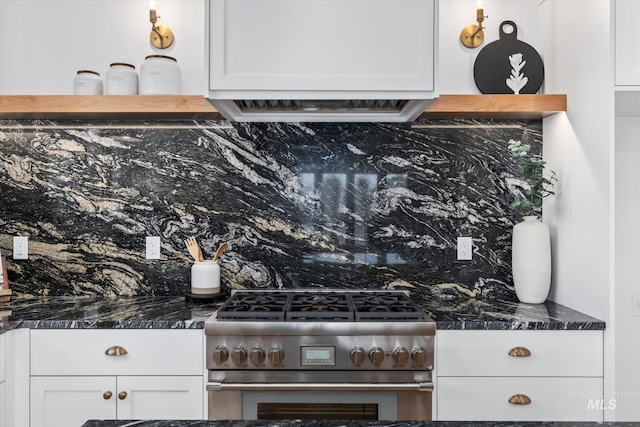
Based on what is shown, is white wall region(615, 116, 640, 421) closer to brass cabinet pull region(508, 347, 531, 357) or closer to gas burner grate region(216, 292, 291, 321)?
brass cabinet pull region(508, 347, 531, 357)

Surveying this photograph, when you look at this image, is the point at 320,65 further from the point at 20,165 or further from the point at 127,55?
the point at 20,165

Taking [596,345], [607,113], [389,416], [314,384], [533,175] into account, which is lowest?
[389,416]

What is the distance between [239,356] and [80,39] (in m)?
1.86

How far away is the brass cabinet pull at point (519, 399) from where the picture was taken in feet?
6.50

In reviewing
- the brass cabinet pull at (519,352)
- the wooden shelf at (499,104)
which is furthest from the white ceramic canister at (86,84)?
the brass cabinet pull at (519,352)

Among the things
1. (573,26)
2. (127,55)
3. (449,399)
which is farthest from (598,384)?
(127,55)

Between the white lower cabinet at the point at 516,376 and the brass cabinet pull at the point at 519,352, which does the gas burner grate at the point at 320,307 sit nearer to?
the white lower cabinet at the point at 516,376

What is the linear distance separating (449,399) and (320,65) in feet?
4.64

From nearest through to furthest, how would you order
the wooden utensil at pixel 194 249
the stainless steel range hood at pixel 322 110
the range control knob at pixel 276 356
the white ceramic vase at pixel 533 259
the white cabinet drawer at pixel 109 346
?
the range control knob at pixel 276 356
the white cabinet drawer at pixel 109 346
the stainless steel range hood at pixel 322 110
the white ceramic vase at pixel 533 259
the wooden utensil at pixel 194 249

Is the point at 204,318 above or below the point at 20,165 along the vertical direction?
below

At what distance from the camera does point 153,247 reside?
2613mm

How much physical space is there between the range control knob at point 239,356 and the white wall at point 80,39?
4.60 ft

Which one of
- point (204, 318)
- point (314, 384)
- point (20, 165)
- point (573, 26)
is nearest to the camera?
point (314, 384)

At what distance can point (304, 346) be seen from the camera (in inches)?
75.9
